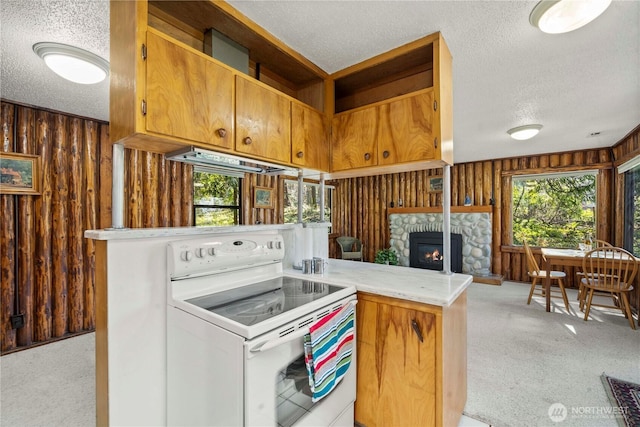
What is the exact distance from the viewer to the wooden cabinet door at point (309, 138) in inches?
80.1

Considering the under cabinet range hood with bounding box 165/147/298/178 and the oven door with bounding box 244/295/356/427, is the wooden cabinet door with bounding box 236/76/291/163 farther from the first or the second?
the oven door with bounding box 244/295/356/427

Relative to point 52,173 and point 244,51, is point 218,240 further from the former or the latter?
point 52,173

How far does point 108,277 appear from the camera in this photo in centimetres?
140

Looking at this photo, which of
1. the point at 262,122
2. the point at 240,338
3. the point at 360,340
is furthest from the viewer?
the point at 262,122

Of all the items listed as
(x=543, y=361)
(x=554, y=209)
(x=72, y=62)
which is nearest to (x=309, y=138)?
(x=72, y=62)

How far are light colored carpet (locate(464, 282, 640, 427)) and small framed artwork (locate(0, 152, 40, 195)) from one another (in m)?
4.61

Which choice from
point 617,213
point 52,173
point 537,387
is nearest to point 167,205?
point 52,173

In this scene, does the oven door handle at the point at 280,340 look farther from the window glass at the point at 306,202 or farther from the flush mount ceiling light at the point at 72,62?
the window glass at the point at 306,202

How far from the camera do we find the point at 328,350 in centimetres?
135

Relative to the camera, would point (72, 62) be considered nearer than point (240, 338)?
No

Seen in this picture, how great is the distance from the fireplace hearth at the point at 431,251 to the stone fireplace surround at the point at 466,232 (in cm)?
10

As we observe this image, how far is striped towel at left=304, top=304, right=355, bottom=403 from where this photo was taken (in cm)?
128

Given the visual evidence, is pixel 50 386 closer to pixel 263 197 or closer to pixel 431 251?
pixel 263 197

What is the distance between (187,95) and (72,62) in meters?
1.46
